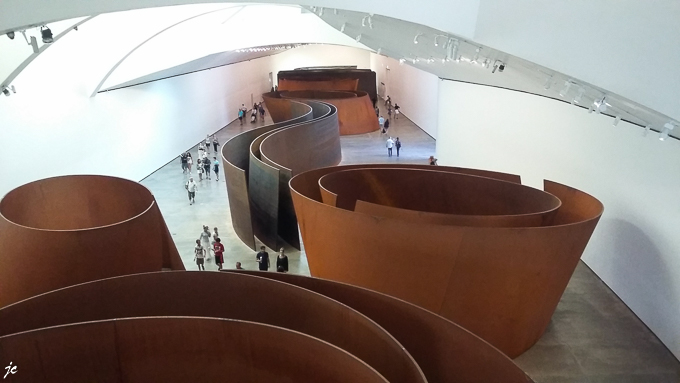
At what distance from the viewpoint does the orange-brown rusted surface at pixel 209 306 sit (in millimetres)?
5473

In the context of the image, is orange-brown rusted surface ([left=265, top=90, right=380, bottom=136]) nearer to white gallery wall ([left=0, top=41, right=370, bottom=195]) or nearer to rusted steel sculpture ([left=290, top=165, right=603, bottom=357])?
white gallery wall ([left=0, top=41, right=370, bottom=195])

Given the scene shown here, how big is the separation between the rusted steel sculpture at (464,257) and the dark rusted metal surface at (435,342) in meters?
1.96

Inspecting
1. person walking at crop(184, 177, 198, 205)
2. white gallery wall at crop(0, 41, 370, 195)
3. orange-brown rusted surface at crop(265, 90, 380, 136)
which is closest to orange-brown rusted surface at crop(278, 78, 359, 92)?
orange-brown rusted surface at crop(265, 90, 380, 136)

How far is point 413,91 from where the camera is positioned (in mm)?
30906

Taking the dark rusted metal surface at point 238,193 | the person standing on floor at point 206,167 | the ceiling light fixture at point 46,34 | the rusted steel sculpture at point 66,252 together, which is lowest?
the person standing on floor at point 206,167

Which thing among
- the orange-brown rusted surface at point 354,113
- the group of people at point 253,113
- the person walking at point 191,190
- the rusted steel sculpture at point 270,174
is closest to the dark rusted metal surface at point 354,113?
the orange-brown rusted surface at point 354,113

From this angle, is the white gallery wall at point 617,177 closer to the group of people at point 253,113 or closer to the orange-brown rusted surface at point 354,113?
the orange-brown rusted surface at point 354,113

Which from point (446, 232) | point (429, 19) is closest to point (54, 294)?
point (446, 232)

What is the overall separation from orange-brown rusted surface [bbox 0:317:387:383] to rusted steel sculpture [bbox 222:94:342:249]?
6856 mm

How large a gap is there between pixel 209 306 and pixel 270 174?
247 inches

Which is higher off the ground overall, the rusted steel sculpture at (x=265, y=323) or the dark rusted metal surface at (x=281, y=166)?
the rusted steel sculpture at (x=265, y=323)

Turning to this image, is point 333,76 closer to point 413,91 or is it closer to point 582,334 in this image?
point 413,91

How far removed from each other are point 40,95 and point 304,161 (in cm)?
799

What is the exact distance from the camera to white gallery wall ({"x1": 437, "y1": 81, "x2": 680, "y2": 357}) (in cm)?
880
